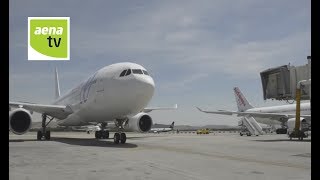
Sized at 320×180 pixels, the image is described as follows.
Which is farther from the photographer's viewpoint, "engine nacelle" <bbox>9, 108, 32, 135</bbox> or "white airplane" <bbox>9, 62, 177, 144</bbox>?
"engine nacelle" <bbox>9, 108, 32, 135</bbox>

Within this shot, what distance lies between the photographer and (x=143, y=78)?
69.7 feet

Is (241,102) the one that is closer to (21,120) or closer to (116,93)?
(116,93)

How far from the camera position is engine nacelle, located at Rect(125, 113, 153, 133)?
74.8 feet

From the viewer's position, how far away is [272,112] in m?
58.6

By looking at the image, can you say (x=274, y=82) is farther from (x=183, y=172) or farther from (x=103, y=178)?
(x=103, y=178)

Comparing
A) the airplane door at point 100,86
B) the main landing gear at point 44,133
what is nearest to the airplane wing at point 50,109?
the main landing gear at point 44,133

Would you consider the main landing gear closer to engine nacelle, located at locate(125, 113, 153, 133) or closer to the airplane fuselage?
the airplane fuselage

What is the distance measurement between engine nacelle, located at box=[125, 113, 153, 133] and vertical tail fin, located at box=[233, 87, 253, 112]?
49.1 meters

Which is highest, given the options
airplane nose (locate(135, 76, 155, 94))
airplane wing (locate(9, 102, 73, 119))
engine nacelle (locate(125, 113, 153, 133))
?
airplane nose (locate(135, 76, 155, 94))

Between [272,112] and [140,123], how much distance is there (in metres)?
40.7

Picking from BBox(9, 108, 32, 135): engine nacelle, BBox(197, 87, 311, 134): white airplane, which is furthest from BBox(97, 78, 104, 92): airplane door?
BBox(197, 87, 311, 134): white airplane

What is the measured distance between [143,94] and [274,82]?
11.5 meters
